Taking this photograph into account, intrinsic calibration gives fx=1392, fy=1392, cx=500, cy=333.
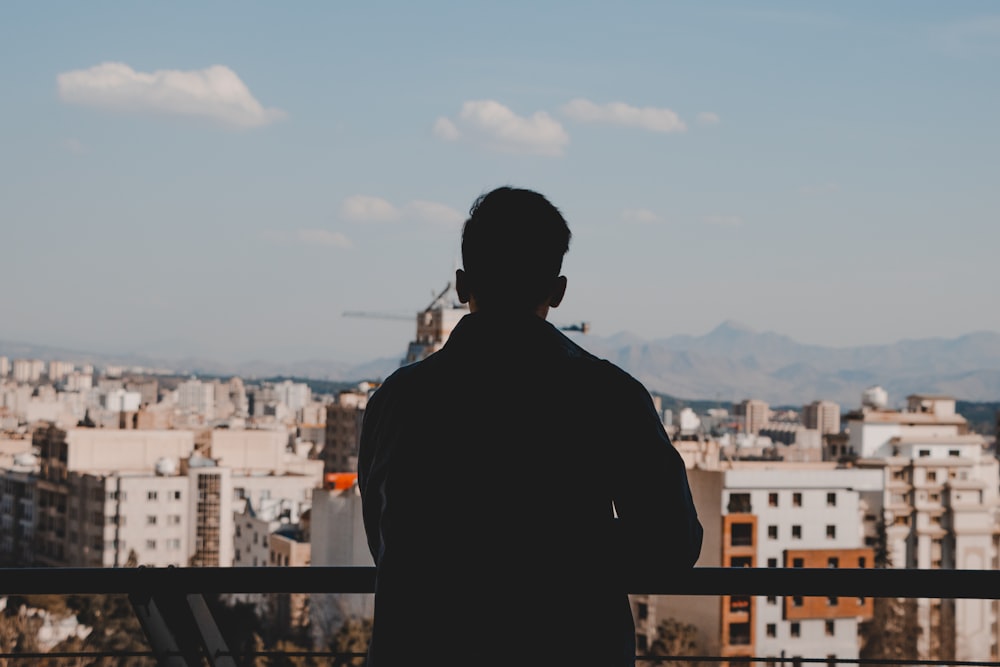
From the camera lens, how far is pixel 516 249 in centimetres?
152

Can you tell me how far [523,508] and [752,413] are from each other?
531ft

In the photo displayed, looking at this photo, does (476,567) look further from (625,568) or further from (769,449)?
(769,449)

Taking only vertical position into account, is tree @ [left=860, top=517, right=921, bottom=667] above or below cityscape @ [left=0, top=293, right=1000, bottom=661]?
below

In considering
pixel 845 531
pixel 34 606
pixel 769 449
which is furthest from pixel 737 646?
pixel 769 449

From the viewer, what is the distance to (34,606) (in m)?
19.6

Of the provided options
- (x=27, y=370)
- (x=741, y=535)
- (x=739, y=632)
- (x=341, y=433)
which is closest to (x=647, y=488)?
(x=739, y=632)

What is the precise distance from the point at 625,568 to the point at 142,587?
0.79 metres

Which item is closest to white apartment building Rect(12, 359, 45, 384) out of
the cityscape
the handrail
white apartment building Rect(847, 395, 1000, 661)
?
the cityscape

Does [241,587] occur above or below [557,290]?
below

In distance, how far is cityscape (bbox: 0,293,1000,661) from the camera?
30.6 metres

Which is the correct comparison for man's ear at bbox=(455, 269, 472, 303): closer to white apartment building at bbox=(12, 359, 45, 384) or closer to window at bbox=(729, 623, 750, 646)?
window at bbox=(729, 623, 750, 646)

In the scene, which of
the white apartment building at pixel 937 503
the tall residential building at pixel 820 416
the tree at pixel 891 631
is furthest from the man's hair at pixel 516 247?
the tall residential building at pixel 820 416

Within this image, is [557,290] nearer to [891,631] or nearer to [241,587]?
[241,587]

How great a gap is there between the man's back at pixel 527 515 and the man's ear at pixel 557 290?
0.07 metres
